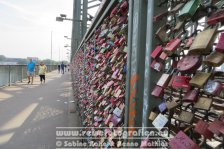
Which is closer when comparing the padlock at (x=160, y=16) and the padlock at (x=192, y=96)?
the padlock at (x=192, y=96)

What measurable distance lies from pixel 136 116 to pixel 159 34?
521 mm

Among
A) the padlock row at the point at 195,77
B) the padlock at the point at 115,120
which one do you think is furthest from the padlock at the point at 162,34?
the padlock at the point at 115,120

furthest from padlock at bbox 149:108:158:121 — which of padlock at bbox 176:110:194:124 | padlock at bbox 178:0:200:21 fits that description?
padlock at bbox 178:0:200:21

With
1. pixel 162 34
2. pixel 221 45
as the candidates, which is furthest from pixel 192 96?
pixel 162 34

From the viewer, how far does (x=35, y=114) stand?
27.6 feet

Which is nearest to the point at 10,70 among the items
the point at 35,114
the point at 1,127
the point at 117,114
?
the point at 35,114

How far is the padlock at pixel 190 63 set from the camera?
3.41 feet

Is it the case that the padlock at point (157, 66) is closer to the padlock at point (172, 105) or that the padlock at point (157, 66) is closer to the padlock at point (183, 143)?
the padlock at point (172, 105)

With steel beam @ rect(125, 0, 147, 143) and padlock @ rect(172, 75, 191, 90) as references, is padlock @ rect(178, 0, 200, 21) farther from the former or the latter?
steel beam @ rect(125, 0, 147, 143)

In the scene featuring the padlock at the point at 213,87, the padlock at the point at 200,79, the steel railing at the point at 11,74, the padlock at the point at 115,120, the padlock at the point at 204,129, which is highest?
the padlock at the point at 200,79

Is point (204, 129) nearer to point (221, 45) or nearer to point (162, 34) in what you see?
point (221, 45)

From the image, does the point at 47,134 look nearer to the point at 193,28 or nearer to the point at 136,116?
the point at 136,116

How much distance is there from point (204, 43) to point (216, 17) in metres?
0.09

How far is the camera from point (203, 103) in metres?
1.00
